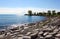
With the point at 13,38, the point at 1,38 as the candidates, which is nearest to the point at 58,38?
the point at 13,38

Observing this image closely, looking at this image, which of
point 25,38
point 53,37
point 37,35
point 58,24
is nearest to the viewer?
point 25,38

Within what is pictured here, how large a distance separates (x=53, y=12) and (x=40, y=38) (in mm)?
60044

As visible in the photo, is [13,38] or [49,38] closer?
[49,38]

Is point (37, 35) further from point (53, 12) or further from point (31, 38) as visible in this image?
point (53, 12)

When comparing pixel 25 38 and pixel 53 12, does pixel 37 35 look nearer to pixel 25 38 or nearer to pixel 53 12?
pixel 25 38

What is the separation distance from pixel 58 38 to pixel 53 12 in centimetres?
6006

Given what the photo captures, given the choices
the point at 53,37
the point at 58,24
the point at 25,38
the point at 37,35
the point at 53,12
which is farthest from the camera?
the point at 53,12

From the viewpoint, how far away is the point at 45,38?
24.3 feet

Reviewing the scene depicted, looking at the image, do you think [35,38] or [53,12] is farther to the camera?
[53,12]

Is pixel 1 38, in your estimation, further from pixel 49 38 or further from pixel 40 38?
pixel 49 38

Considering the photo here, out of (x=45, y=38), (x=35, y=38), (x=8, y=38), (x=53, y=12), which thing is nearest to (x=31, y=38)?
(x=35, y=38)

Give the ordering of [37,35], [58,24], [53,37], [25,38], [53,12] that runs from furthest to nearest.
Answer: [53,12]
[58,24]
[37,35]
[53,37]
[25,38]

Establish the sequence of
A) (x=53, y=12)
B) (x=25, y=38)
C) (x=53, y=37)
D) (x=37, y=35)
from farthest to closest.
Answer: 1. (x=53, y=12)
2. (x=37, y=35)
3. (x=53, y=37)
4. (x=25, y=38)

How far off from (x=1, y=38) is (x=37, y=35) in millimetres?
2152
